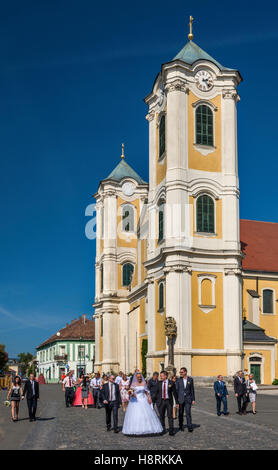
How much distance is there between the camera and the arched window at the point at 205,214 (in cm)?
4272

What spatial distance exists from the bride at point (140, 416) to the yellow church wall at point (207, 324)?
82.9 ft

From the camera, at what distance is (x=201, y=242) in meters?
42.3

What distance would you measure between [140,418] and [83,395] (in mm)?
12368

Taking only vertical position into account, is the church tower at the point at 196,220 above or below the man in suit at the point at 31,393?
above

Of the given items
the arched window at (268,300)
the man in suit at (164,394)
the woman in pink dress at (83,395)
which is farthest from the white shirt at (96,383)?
the arched window at (268,300)

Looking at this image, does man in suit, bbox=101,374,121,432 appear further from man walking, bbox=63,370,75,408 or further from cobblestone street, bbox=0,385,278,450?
man walking, bbox=63,370,75,408

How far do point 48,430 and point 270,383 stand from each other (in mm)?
29950

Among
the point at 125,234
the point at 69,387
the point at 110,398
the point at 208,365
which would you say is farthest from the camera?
the point at 125,234

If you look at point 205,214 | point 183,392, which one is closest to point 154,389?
point 183,392

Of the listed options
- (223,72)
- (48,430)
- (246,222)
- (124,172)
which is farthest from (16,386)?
(124,172)

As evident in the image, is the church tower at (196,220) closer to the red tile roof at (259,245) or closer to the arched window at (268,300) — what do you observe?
the red tile roof at (259,245)

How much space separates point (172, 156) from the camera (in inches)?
1684

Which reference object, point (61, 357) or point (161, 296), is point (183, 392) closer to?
point (161, 296)

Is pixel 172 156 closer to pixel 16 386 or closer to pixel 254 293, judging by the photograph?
pixel 254 293
